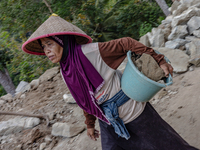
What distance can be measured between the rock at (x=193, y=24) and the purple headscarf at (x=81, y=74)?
439 cm

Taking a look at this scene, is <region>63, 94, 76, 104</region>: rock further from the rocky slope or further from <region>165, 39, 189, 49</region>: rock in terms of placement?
<region>165, 39, 189, 49</region>: rock

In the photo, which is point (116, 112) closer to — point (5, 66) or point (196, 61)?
point (196, 61)

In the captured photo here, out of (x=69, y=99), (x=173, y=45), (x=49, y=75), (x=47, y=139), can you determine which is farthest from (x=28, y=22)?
(x=173, y=45)

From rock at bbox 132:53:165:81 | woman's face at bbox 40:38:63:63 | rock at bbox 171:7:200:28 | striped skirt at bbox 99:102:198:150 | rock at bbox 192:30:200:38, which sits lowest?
rock at bbox 192:30:200:38

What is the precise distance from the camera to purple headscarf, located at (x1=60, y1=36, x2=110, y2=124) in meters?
1.33

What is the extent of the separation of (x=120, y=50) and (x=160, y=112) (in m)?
2.20

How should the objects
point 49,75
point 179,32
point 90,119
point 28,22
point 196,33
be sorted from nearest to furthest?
point 90,119, point 196,33, point 179,32, point 49,75, point 28,22

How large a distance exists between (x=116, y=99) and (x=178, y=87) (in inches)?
99.5

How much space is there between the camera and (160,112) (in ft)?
10.2

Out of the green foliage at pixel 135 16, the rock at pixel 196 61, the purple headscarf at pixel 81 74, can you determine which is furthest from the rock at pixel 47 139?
the green foliage at pixel 135 16

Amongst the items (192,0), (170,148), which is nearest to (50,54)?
(170,148)

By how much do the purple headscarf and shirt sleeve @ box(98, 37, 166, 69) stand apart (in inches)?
5.6

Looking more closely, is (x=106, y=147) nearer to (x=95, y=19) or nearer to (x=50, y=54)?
(x=50, y=54)

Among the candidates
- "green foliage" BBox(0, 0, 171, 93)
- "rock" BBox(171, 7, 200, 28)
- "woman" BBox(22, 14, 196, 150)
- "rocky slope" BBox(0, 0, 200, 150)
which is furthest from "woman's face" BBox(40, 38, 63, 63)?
"green foliage" BBox(0, 0, 171, 93)
